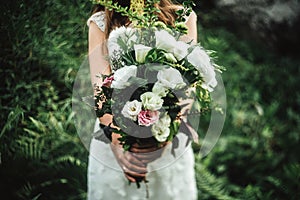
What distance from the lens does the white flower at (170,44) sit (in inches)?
56.1

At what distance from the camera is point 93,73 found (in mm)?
1889

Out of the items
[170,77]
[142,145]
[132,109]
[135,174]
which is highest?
[170,77]

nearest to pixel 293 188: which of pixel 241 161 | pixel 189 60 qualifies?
pixel 241 161

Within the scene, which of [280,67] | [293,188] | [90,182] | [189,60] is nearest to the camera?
[189,60]

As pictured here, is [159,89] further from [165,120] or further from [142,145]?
[142,145]

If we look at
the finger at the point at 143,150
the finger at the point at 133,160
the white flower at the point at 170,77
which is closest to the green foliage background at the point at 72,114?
the finger at the point at 133,160

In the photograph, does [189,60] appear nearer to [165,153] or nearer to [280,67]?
[165,153]

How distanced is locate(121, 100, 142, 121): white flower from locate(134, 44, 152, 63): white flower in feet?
0.50

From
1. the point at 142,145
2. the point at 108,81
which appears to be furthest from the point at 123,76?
the point at 142,145

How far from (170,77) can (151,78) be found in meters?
0.07

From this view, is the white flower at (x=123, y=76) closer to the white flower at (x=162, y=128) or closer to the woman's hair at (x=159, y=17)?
the white flower at (x=162, y=128)

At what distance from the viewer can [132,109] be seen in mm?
1428

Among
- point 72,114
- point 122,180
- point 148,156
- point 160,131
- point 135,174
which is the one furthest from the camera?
point 72,114

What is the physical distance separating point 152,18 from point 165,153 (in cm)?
67
